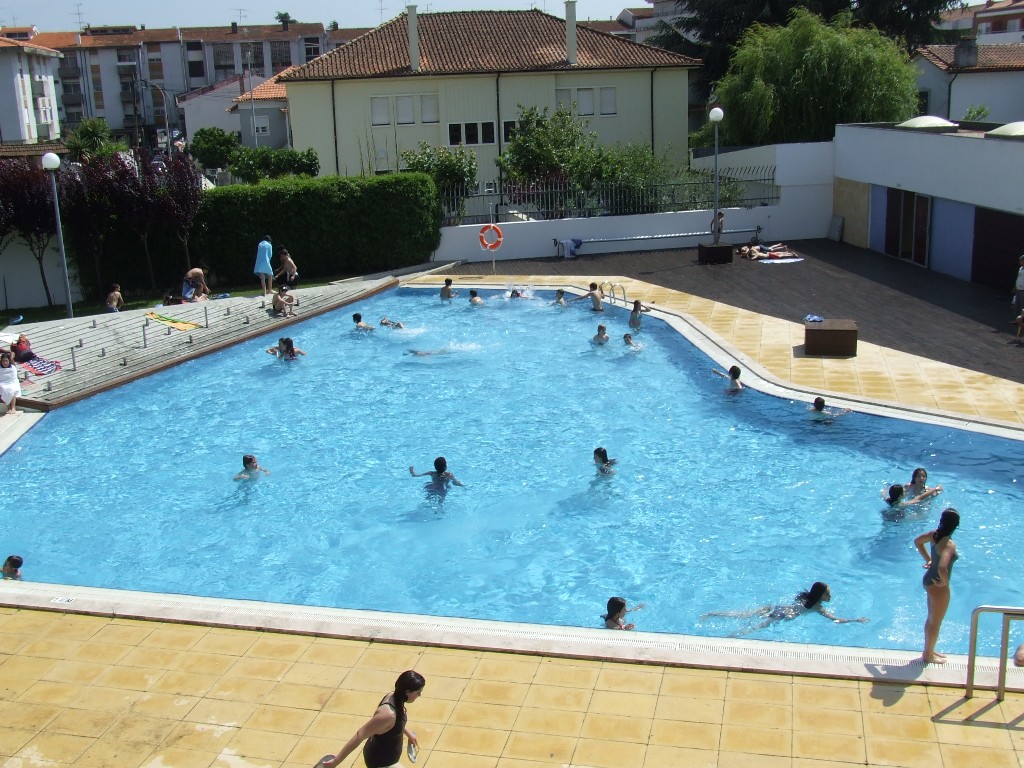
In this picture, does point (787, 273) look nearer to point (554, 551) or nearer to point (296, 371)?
point (296, 371)

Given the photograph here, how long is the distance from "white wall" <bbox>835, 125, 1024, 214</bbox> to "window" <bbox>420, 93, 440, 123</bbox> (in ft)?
61.7

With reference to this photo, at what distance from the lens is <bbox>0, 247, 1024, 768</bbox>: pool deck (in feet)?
25.1

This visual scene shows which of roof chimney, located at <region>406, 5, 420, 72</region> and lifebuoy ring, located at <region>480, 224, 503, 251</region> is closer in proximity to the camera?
lifebuoy ring, located at <region>480, 224, 503, 251</region>

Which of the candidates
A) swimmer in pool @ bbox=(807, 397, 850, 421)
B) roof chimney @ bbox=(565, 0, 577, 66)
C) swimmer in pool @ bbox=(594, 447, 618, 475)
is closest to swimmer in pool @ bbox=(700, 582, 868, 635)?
swimmer in pool @ bbox=(594, 447, 618, 475)

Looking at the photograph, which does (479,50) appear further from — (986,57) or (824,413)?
(824,413)

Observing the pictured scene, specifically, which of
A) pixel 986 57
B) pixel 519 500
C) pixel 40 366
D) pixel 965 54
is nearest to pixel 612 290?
pixel 519 500

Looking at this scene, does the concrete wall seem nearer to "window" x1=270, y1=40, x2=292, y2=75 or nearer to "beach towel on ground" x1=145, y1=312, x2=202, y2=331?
"beach towel on ground" x1=145, y1=312, x2=202, y2=331

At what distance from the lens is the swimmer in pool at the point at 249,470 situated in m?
A: 16.2

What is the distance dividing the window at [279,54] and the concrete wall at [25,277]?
316 ft

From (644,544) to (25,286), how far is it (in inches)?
806

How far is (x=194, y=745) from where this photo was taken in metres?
7.96

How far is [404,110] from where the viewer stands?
146 feet

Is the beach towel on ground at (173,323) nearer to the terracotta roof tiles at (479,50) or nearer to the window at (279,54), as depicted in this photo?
the terracotta roof tiles at (479,50)

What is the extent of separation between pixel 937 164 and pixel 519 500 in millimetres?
17255
